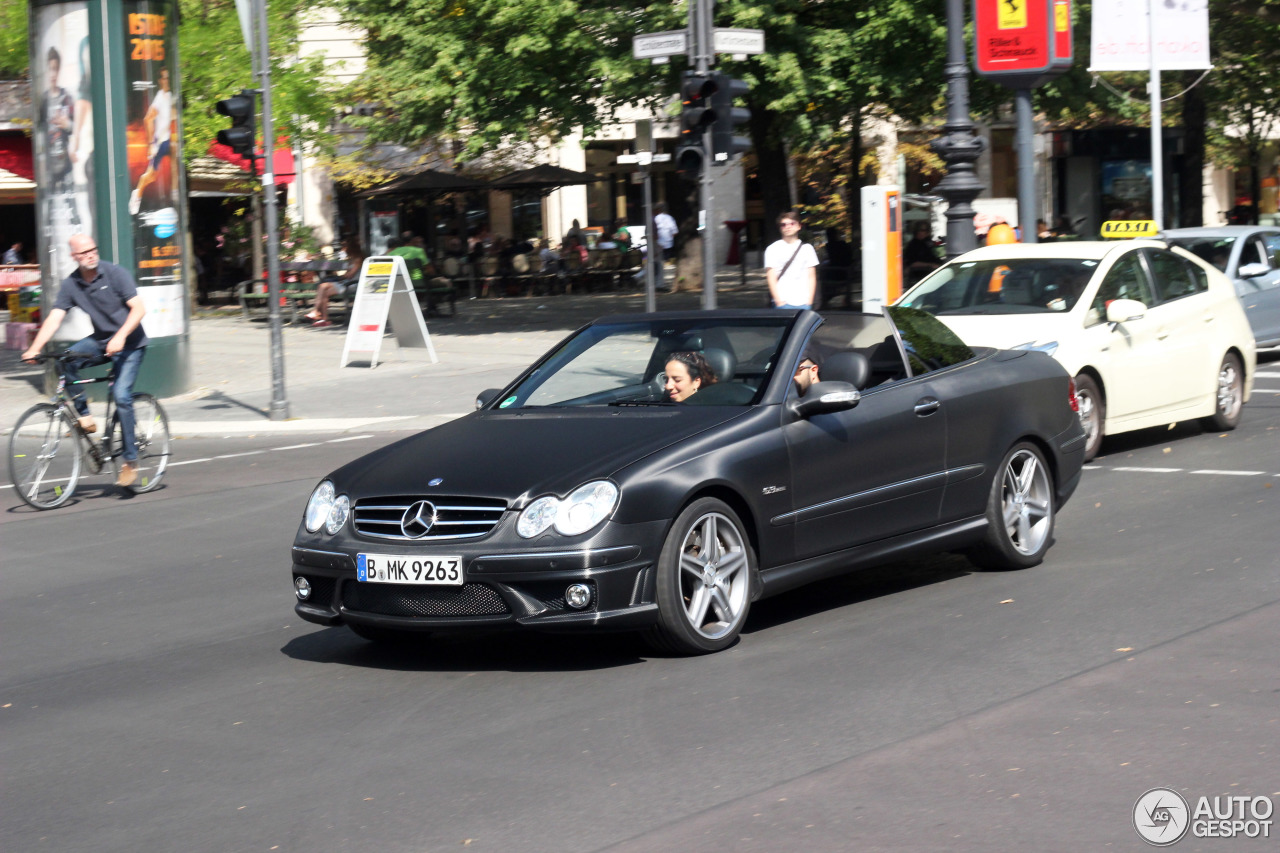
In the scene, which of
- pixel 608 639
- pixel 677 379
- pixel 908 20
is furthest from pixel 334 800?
pixel 908 20

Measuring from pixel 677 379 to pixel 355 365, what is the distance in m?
15.4

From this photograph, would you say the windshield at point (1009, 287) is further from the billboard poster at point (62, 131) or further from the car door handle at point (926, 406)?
the billboard poster at point (62, 131)

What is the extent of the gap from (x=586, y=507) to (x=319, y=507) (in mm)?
1209

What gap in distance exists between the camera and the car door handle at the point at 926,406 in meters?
7.64

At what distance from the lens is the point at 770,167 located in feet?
94.4

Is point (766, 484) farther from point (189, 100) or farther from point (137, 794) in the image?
point (189, 100)

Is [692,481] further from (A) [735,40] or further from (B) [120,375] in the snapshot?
(A) [735,40]

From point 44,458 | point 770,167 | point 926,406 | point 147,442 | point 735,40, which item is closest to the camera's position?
point 926,406

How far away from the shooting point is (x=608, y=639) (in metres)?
6.96

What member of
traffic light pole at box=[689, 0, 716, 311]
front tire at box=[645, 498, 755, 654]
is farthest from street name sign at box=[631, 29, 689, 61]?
front tire at box=[645, 498, 755, 654]

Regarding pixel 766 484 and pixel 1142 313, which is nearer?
pixel 766 484

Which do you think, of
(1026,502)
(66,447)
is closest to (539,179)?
(66,447)

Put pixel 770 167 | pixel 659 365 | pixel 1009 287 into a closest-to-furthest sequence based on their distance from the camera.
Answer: pixel 659 365, pixel 1009 287, pixel 770 167

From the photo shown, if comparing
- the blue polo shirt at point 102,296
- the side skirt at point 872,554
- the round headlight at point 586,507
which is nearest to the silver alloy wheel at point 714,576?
the side skirt at point 872,554
